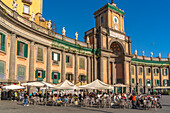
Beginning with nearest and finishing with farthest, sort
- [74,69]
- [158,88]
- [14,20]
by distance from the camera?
1. [14,20]
2. [74,69]
3. [158,88]

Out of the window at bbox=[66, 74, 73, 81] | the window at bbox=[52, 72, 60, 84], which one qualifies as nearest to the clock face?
the window at bbox=[66, 74, 73, 81]

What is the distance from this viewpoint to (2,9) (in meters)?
20.0

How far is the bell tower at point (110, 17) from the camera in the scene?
4203 centimetres

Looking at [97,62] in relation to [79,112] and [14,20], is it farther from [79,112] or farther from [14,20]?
[79,112]

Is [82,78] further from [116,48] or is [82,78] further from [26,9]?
[26,9]

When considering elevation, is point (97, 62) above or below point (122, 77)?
above

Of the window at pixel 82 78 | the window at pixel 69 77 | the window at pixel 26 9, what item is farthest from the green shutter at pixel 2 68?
the window at pixel 82 78

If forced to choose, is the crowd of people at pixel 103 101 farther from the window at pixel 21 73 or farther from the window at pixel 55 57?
the window at pixel 55 57

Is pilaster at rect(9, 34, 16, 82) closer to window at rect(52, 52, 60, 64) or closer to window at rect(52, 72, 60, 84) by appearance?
A: window at rect(52, 52, 60, 64)

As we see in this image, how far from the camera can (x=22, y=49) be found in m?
24.2

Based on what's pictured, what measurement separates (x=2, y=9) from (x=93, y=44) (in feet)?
72.6

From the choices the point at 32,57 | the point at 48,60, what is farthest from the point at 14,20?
the point at 48,60

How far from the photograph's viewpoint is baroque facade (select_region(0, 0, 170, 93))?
2202 centimetres

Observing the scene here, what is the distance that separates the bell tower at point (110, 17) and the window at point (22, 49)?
899 inches
